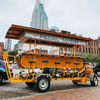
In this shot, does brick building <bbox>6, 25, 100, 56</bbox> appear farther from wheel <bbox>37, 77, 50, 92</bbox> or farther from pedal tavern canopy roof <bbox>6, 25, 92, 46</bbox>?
wheel <bbox>37, 77, 50, 92</bbox>

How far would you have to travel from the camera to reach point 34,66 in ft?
37.9

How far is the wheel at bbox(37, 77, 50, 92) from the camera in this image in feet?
36.2

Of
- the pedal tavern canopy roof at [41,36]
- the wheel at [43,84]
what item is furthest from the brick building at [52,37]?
the wheel at [43,84]

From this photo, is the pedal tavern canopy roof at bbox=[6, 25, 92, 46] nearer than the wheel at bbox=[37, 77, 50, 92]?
No

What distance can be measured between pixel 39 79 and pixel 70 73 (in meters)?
2.81

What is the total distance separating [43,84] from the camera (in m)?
11.3

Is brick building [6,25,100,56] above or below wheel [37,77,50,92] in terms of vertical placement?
above

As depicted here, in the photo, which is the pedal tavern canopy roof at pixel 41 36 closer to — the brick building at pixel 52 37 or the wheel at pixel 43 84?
the brick building at pixel 52 37

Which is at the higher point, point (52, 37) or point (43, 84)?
point (52, 37)

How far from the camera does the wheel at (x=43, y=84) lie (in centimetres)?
1104

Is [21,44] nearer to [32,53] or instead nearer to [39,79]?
[32,53]

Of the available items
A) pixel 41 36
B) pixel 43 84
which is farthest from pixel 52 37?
pixel 43 84

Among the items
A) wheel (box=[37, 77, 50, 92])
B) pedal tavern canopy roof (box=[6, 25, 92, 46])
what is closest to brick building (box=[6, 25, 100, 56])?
pedal tavern canopy roof (box=[6, 25, 92, 46])

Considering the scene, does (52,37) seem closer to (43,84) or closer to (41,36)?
(41,36)
